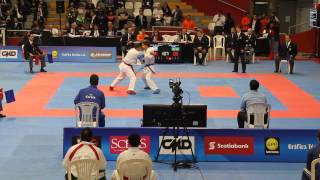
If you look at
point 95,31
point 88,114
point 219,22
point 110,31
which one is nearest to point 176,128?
point 88,114

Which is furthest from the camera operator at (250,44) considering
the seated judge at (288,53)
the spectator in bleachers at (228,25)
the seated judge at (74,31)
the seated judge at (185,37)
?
the seated judge at (74,31)

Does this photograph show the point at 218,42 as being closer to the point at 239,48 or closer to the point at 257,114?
the point at 239,48

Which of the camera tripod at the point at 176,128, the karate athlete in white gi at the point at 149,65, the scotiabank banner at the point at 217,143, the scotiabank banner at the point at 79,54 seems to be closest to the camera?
the camera tripod at the point at 176,128

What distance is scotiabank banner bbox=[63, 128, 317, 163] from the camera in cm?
1252

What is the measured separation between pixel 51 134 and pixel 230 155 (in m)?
4.83

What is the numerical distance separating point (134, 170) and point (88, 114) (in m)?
4.33

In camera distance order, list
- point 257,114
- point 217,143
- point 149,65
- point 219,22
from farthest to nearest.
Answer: point 219,22, point 149,65, point 257,114, point 217,143

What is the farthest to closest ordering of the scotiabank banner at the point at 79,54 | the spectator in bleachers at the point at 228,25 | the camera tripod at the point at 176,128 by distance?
the spectator in bleachers at the point at 228,25 → the scotiabank banner at the point at 79,54 → the camera tripod at the point at 176,128

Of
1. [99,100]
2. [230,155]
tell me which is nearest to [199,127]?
[230,155]

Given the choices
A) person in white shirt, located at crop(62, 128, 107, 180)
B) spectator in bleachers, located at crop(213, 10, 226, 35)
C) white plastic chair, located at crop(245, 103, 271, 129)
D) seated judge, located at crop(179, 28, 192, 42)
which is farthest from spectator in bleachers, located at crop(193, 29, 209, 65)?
person in white shirt, located at crop(62, 128, 107, 180)

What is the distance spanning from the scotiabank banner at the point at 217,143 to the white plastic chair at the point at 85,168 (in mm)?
3064

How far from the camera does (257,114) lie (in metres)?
13.2

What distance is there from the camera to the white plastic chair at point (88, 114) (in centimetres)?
1317

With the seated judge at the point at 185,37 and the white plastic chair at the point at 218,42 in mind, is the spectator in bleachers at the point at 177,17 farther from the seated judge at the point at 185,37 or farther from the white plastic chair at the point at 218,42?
the white plastic chair at the point at 218,42
